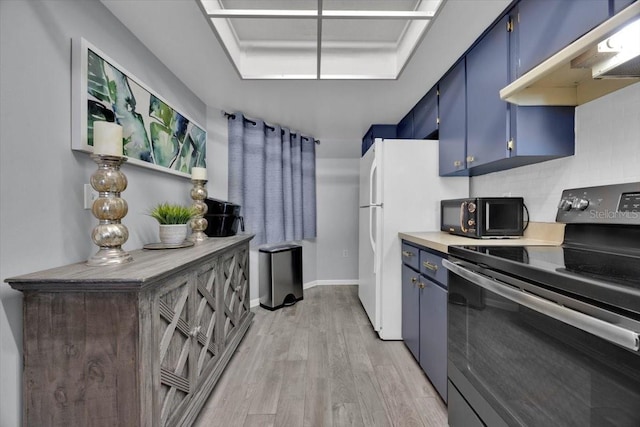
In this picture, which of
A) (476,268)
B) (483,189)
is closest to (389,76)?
(483,189)

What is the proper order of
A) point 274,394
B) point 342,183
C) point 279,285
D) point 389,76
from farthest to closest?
point 342,183
point 279,285
point 389,76
point 274,394

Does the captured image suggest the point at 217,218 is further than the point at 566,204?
Yes

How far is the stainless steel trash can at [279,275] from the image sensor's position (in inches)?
119

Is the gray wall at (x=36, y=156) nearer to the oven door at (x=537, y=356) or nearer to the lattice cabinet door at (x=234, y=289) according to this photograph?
the lattice cabinet door at (x=234, y=289)

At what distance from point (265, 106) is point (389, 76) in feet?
4.17

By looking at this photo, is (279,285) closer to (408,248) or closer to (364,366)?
(364,366)

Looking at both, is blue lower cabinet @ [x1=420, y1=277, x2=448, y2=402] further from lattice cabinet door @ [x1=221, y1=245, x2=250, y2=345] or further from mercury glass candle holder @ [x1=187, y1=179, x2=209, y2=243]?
mercury glass candle holder @ [x1=187, y1=179, x2=209, y2=243]

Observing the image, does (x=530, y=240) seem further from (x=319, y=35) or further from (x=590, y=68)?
(x=319, y=35)

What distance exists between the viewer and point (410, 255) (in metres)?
2.00

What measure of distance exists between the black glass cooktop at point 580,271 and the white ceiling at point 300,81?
1274mm

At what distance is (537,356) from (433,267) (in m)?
0.85

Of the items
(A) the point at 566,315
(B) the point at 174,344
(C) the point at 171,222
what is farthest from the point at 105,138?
(A) the point at 566,315

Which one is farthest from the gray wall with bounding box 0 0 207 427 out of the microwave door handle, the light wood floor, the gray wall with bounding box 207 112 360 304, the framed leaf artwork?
the gray wall with bounding box 207 112 360 304

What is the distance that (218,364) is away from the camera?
1.75m
